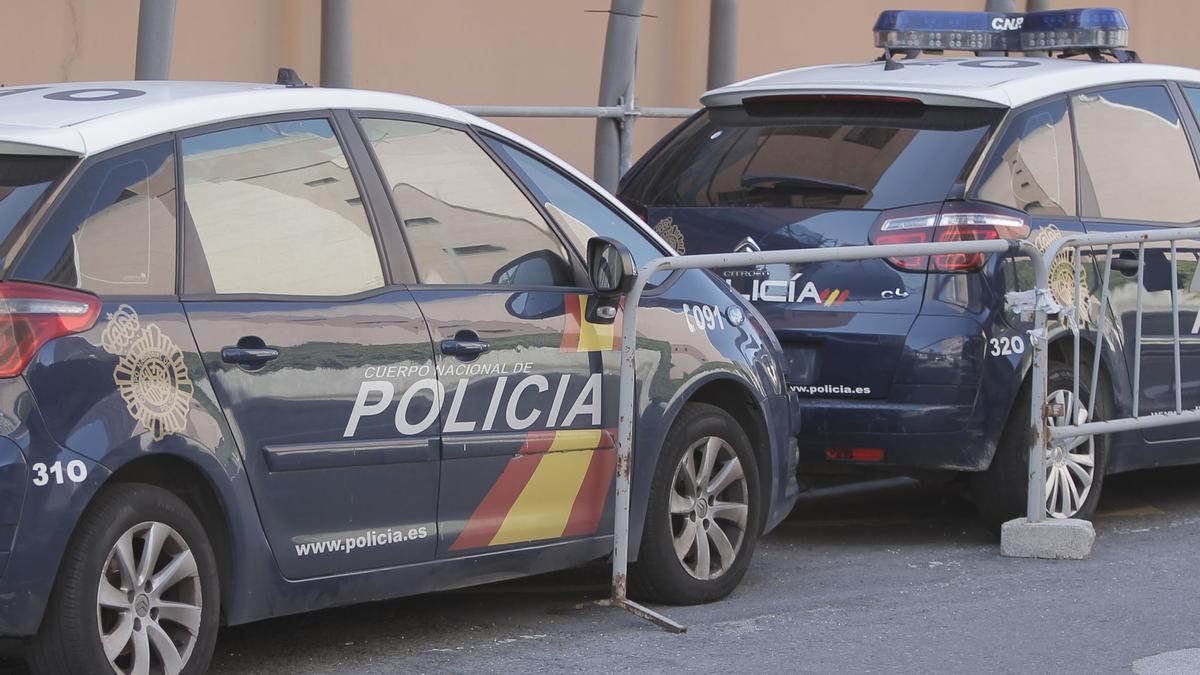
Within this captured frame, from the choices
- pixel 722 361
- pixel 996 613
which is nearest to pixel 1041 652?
pixel 996 613

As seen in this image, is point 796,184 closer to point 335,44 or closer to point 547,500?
point 547,500

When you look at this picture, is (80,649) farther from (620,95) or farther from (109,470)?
(620,95)

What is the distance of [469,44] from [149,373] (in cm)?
801

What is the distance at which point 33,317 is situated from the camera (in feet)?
15.3

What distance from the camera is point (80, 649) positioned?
475 cm

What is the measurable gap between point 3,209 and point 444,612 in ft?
7.13

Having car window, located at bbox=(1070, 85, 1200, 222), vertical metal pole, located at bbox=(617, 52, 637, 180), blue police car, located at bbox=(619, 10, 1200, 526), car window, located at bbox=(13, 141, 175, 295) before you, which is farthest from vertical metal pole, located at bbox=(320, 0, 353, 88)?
car window, located at bbox=(13, 141, 175, 295)

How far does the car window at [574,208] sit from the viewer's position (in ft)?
20.6

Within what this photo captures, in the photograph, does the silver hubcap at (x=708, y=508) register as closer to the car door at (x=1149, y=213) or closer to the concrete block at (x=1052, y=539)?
the concrete block at (x=1052, y=539)

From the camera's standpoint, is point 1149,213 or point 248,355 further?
point 1149,213

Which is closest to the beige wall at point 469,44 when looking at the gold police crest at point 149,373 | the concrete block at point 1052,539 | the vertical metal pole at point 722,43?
the vertical metal pole at point 722,43

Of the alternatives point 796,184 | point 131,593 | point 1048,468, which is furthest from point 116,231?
point 1048,468

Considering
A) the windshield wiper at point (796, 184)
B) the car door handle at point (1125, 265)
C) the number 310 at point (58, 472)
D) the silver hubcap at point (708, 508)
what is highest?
the windshield wiper at point (796, 184)

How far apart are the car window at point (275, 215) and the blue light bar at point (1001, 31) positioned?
3642mm
